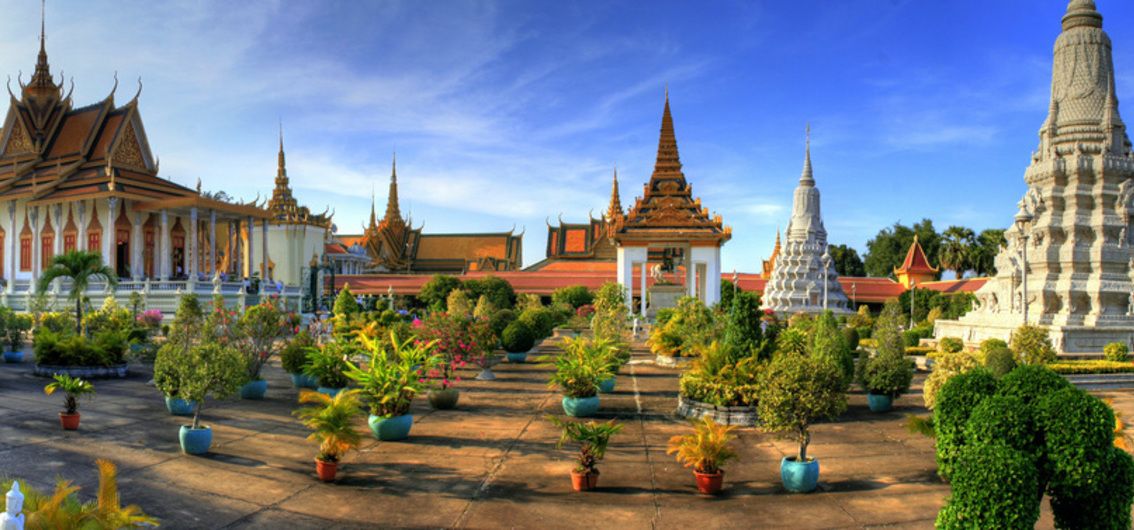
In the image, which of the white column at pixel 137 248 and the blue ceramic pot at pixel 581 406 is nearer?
the blue ceramic pot at pixel 581 406

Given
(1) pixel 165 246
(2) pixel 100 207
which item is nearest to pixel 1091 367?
(1) pixel 165 246

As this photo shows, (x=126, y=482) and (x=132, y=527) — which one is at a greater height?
(x=132, y=527)

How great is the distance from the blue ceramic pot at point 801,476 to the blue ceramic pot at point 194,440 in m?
6.63

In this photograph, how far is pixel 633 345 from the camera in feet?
84.1

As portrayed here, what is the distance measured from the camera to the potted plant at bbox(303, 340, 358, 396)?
40.0ft

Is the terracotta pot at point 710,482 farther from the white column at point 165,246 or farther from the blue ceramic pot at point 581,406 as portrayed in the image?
the white column at point 165,246

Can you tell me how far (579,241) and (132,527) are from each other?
50.9 m

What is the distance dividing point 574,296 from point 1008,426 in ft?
107

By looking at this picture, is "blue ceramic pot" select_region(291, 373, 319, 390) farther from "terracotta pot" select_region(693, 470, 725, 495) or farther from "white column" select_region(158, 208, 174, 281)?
"white column" select_region(158, 208, 174, 281)

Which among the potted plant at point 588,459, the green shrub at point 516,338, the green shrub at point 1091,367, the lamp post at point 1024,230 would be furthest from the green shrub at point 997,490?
the lamp post at point 1024,230

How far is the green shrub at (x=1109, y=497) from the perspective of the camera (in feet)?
15.7

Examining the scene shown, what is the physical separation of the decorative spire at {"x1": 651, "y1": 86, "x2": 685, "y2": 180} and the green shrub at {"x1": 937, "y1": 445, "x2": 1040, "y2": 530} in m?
33.1

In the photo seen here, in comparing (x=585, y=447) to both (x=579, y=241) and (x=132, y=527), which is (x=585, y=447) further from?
(x=579, y=241)

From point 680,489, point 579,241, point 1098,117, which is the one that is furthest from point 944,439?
point 579,241
